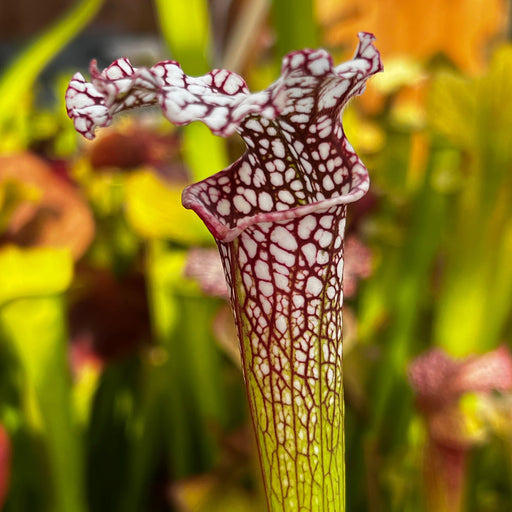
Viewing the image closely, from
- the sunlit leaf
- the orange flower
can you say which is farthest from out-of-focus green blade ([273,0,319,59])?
the orange flower

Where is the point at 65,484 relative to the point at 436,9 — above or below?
below

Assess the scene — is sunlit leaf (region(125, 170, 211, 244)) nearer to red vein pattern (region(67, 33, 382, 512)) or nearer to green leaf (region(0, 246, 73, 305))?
green leaf (region(0, 246, 73, 305))

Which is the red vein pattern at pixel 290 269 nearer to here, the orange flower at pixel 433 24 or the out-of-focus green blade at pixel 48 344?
the out-of-focus green blade at pixel 48 344

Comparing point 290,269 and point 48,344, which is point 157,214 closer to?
point 48,344

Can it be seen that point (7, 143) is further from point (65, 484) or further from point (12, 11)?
point (12, 11)

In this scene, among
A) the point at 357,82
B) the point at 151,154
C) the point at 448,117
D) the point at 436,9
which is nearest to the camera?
the point at 357,82

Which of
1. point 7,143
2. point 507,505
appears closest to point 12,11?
point 7,143

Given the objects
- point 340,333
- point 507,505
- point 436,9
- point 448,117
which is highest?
point 436,9
